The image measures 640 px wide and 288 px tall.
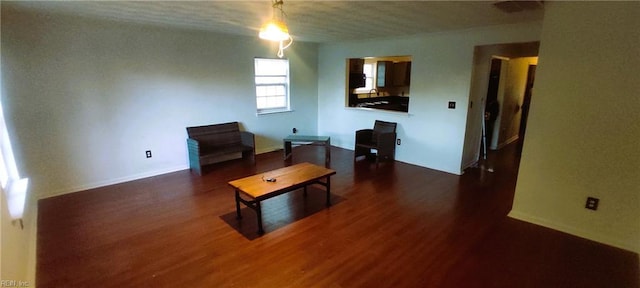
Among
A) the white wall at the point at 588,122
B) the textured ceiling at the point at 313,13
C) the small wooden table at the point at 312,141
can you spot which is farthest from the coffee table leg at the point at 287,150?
the white wall at the point at 588,122

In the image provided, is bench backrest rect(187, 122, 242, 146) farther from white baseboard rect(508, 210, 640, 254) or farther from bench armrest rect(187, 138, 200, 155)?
white baseboard rect(508, 210, 640, 254)

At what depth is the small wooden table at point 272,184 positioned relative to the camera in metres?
2.83

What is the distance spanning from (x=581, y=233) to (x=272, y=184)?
117 inches

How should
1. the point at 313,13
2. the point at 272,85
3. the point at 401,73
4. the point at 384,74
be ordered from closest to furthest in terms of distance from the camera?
the point at 313,13 < the point at 272,85 < the point at 384,74 < the point at 401,73

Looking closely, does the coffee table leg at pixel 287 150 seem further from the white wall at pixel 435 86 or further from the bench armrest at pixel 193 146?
the bench armrest at pixel 193 146

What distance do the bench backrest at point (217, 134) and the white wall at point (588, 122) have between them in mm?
4142

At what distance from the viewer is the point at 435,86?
4.67m

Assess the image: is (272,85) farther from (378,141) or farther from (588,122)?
(588,122)

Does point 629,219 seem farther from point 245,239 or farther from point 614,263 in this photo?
point 245,239

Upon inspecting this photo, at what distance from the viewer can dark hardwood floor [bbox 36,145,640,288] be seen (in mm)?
2252

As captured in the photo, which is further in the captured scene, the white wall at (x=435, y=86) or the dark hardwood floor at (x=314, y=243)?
the white wall at (x=435, y=86)

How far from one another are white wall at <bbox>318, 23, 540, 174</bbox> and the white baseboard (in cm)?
150

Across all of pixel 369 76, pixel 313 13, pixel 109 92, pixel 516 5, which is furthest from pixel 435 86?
pixel 109 92

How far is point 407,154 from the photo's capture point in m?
5.22
